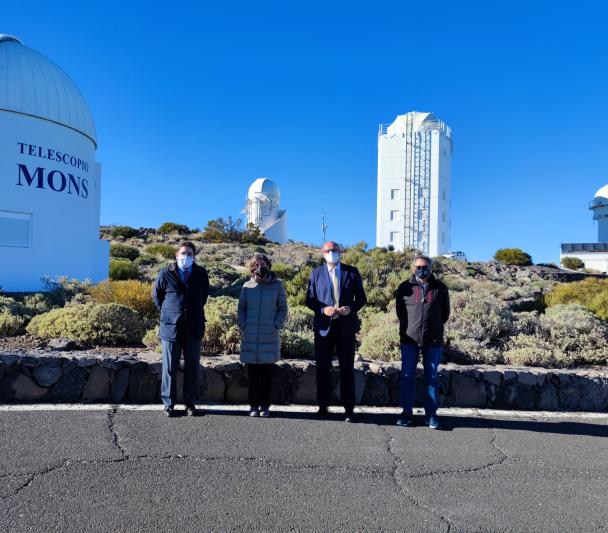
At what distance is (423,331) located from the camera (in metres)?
4.97

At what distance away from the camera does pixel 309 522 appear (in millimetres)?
2979

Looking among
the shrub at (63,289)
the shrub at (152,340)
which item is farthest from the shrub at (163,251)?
the shrub at (152,340)

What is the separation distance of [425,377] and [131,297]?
5.34m

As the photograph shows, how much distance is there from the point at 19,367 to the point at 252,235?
32.4 meters

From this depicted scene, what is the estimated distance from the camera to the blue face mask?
5.10 m

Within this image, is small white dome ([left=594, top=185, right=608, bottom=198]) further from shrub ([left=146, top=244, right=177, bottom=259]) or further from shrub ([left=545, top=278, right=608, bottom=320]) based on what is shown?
shrub ([left=545, top=278, right=608, bottom=320])

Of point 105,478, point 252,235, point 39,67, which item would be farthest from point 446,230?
point 105,478

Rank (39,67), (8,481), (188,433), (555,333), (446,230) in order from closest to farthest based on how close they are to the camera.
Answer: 1. (8,481)
2. (188,433)
3. (555,333)
4. (39,67)
5. (446,230)

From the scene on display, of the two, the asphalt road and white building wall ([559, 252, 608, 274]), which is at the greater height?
white building wall ([559, 252, 608, 274])

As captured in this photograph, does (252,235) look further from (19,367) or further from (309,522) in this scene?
(309,522)

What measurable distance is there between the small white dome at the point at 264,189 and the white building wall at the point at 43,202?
120 ft

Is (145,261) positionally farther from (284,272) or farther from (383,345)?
(383,345)

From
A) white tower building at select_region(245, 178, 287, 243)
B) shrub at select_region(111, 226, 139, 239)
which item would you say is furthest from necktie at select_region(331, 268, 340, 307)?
white tower building at select_region(245, 178, 287, 243)

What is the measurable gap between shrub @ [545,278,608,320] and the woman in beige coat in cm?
745
